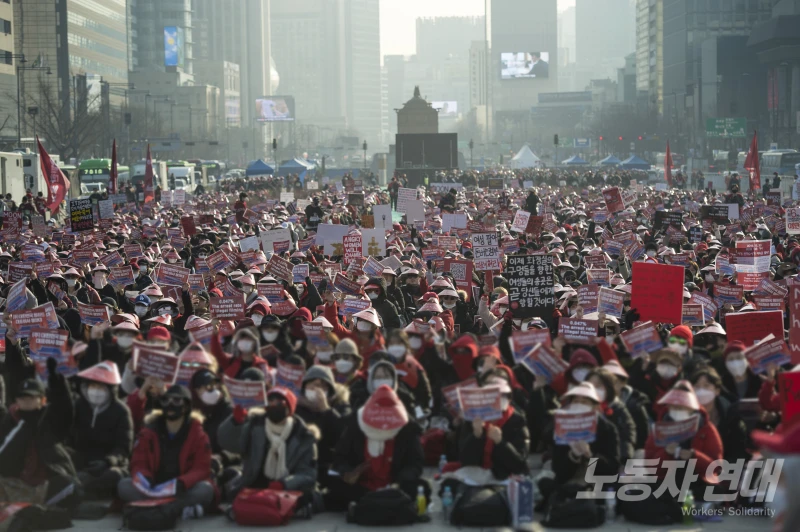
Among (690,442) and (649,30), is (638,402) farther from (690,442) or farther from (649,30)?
(649,30)

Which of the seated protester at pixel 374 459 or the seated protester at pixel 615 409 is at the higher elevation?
the seated protester at pixel 615 409

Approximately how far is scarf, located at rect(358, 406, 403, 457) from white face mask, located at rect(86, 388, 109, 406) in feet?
6.65

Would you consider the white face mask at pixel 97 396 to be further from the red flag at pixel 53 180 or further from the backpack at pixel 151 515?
the red flag at pixel 53 180

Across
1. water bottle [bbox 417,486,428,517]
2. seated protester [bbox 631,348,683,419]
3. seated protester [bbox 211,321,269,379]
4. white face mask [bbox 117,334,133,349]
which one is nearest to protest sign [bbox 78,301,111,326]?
white face mask [bbox 117,334,133,349]

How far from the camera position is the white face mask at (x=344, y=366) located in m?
12.0

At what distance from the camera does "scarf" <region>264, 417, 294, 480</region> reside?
10508 millimetres

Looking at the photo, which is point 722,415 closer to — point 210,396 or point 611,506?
point 611,506

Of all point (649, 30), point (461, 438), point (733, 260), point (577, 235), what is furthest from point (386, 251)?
point (649, 30)

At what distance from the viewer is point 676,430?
1016cm

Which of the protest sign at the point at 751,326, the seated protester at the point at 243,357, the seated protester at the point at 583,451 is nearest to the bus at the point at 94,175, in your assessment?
the protest sign at the point at 751,326

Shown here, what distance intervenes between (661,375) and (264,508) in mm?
3550

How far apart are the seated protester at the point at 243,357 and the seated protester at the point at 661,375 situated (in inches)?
131

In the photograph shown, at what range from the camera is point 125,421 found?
11023 millimetres

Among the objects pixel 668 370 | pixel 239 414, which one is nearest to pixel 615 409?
pixel 668 370
